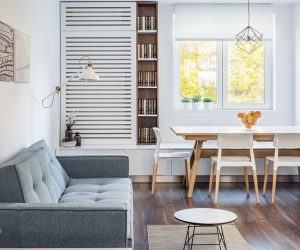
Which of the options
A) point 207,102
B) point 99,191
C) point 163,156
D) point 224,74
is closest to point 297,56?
point 224,74

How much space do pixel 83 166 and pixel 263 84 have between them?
364 centimetres

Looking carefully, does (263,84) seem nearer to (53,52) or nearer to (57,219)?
(53,52)

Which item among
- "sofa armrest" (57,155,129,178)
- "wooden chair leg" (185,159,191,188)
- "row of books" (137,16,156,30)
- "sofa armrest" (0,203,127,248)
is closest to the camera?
"sofa armrest" (0,203,127,248)

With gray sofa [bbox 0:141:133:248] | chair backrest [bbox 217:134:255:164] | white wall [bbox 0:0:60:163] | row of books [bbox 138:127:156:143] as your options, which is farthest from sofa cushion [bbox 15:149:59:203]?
row of books [bbox 138:127:156:143]

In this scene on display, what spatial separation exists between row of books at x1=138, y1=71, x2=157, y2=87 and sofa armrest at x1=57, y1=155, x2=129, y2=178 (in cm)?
239

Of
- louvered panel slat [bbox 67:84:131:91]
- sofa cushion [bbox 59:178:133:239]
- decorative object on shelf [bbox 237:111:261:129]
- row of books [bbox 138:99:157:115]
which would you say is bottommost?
sofa cushion [bbox 59:178:133:239]

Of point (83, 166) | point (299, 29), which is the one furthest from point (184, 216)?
point (299, 29)

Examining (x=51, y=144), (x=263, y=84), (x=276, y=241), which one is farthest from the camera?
(x=263, y=84)

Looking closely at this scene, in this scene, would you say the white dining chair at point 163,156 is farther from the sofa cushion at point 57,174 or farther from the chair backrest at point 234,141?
the sofa cushion at point 57,174

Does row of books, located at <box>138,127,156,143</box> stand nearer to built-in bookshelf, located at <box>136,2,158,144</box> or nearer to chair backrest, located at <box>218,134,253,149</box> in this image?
built-in bookshelf, located at <box>136,2,158,144</box>

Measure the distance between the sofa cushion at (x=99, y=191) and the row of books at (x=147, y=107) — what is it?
2.47m

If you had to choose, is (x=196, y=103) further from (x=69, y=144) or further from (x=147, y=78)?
(x=69, y=144)

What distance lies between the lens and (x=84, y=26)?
6773 millimetres

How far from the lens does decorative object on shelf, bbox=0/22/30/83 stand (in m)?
3.55
